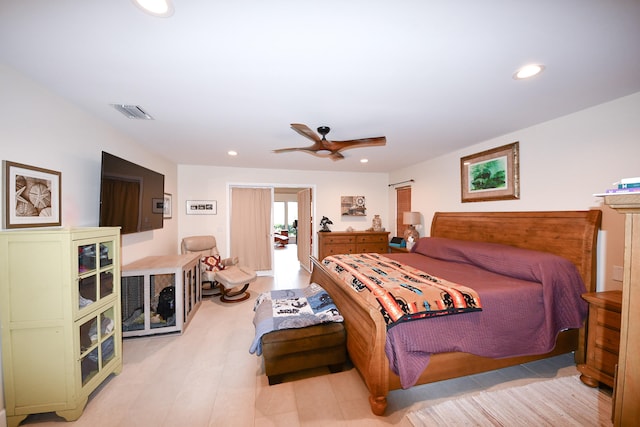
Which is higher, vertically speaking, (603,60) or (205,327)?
(603,60)

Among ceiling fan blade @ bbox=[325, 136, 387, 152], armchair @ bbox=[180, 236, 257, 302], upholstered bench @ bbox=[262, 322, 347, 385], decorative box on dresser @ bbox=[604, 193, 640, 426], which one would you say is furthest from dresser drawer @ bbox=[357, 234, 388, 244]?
decorative box on dresser @ bbox=[604, 193, 640, 426]

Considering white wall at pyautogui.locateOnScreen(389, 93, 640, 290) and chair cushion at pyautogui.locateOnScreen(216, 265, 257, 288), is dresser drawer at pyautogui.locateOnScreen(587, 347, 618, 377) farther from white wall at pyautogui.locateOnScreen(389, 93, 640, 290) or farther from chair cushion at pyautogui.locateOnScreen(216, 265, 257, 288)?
chair cushion at pyautogui.locateOnScreen(216, 265, 257, 288)

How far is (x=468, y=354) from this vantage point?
1.86 metres

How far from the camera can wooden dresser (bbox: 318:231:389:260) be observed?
523 centimetres

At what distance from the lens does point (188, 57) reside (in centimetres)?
150

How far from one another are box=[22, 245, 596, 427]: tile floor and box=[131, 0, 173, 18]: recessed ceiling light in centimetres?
246

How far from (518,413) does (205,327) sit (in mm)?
3122

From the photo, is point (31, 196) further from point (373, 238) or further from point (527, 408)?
point (373, 238)

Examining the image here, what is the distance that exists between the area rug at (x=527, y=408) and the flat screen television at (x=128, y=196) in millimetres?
3247

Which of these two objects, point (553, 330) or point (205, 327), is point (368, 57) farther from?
point (205, 327)

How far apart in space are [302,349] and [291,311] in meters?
0.35

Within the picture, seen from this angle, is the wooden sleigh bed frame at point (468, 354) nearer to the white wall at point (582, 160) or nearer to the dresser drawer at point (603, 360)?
the white wall at point (582, 160)

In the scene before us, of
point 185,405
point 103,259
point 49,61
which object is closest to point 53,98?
point 49,61

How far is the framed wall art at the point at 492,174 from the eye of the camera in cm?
299
